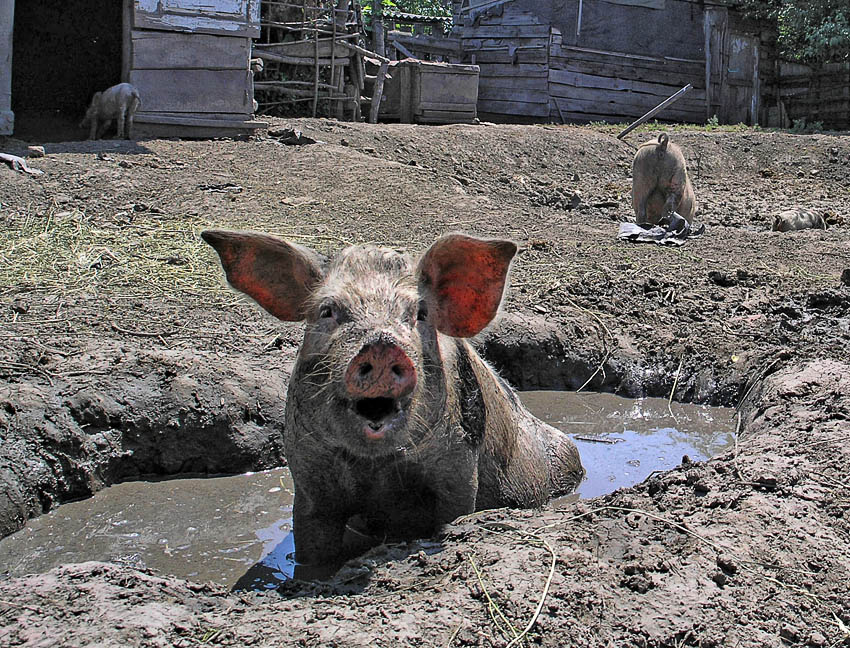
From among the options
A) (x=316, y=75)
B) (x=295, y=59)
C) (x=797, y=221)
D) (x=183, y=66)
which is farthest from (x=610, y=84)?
(x=183, y=66)

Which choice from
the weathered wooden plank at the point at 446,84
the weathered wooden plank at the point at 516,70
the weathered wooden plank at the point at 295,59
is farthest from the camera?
the weathered wooden plank at the point at 516,70

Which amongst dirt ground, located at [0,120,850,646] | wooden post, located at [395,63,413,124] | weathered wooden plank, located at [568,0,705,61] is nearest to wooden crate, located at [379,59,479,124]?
wooden post, located at [395,63,413,124]

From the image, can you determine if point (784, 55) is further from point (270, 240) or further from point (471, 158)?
point (270, 240)

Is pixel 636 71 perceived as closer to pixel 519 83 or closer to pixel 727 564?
pixel 519 83

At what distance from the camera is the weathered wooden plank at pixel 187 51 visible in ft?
43.2

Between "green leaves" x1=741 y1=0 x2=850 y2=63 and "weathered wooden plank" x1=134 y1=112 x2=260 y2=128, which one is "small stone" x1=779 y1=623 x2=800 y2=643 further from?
"green leaves" x1=741 y1=0 x2=850 y2=63

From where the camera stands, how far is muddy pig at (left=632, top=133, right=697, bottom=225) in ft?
39.3

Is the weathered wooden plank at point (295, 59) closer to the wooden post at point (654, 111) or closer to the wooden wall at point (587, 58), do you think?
the wooden post at point (654, 111)

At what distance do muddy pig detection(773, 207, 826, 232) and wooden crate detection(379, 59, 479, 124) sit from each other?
8242 millimetres

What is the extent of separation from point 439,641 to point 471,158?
13.4 m

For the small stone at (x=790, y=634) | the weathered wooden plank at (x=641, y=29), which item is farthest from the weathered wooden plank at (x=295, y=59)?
the small stone at (x=790, y=634)

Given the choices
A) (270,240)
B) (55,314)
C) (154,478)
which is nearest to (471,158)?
(55,314)

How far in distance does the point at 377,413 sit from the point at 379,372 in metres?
0.27

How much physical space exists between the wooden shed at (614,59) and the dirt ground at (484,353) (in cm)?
907
